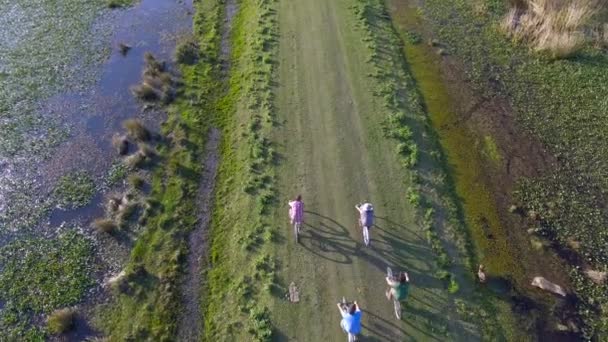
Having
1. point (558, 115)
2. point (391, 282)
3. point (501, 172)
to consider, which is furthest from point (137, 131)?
point (558, 115)

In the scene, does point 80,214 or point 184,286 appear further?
point 80,214

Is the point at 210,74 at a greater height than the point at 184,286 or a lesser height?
greater

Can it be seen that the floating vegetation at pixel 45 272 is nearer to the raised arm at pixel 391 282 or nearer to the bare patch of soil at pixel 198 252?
the bare patch of soil at pixel 198 252

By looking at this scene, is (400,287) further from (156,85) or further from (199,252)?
(156,85)

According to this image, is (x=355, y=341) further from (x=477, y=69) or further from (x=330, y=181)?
(x=477, y=69)

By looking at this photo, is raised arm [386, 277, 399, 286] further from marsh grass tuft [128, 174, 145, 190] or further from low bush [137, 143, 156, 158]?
low bush [137, 143, 156, 158]

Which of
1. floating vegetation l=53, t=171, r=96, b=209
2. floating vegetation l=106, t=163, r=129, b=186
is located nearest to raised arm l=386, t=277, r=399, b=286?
floating vegetation l=106, t=163, r=129, b=186

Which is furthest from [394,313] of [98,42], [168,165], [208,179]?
[98,42]
